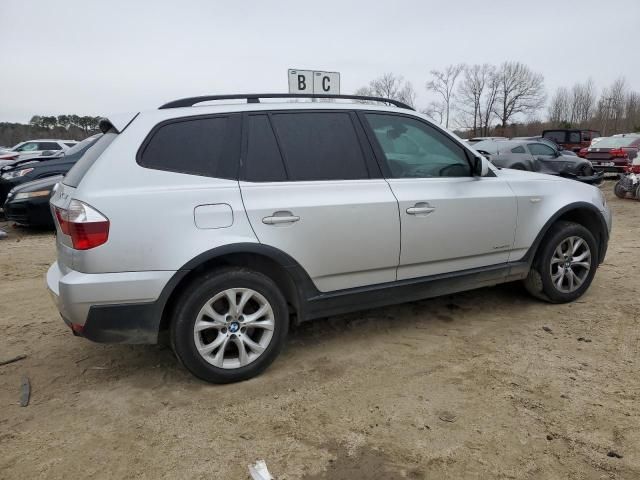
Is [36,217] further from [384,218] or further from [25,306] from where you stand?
[384,218]

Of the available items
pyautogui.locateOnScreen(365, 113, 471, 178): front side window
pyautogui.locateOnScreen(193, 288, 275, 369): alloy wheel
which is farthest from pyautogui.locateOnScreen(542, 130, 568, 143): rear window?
pyautogui.locateOnScreen(193, 288, 275, 369): alloy wheel

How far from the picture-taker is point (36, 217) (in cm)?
808

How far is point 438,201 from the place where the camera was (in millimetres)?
3543

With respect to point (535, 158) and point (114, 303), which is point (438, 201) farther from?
point (535, 158)

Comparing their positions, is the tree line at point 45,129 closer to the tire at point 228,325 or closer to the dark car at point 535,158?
the dark car at point 535,158

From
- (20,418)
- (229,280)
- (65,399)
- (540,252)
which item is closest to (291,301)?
(229,280)

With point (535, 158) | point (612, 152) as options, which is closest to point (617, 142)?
point (612, 152)

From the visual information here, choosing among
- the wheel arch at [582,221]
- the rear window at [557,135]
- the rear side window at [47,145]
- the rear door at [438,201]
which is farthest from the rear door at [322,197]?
the rear window at [557,135]

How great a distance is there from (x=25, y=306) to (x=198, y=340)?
2.70 meters

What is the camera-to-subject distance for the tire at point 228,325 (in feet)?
9.45

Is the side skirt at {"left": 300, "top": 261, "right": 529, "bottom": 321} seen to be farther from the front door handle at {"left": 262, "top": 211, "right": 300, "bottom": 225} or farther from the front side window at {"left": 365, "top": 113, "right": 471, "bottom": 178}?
the front side window at {"left": 365, "top": 113, "right": 471, "bottom": 178}

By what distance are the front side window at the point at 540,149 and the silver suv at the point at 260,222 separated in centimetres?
1144

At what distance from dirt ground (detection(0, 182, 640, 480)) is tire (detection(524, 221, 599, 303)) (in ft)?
0.52

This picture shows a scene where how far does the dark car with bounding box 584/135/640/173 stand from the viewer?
1545 centimetres
